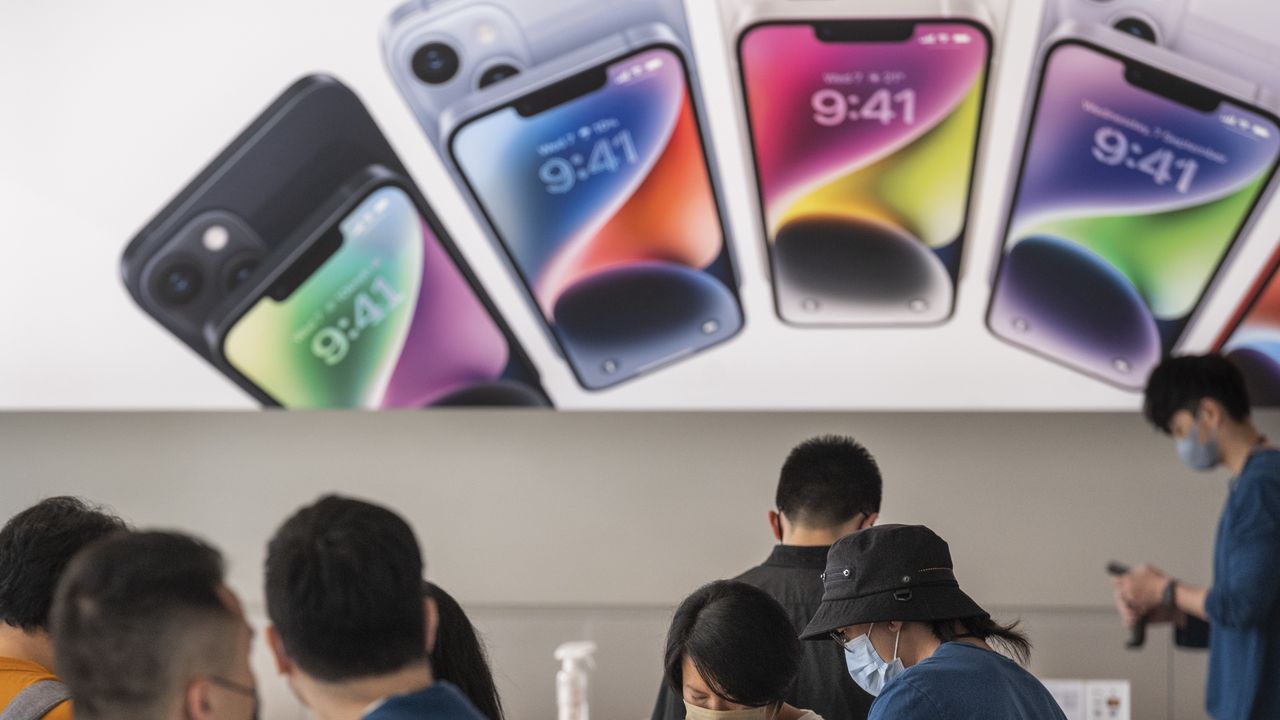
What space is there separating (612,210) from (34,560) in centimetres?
133

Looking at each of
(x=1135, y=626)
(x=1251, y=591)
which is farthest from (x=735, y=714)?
(x=1135, y=626)

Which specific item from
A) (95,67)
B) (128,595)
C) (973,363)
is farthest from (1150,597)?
(95,67)

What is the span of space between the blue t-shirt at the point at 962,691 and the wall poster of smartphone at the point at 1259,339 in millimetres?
1344

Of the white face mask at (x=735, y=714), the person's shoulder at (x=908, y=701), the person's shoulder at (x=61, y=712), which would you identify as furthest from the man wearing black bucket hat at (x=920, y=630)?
the person's shoulder at (x=61, y=712)

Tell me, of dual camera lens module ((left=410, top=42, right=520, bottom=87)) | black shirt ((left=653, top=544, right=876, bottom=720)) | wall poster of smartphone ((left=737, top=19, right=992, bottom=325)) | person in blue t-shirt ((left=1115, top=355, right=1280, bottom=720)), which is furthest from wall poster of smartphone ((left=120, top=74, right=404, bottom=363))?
person in blue t-shirt ((left=1115, top=355, right=1280, bottom=720))

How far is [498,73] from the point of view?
2.42 metres

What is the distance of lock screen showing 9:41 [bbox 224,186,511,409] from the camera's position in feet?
8.14

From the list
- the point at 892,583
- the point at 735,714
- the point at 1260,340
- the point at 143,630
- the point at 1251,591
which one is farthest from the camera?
the point at 1260,340

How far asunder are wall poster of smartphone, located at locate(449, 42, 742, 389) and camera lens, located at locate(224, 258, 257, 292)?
448 millimetres

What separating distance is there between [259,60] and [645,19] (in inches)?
29.8

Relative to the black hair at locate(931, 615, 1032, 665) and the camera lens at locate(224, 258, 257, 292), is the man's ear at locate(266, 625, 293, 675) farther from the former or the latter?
the camera lens at locate(224, 258, 257, 292)

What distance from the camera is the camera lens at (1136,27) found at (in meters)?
2.33

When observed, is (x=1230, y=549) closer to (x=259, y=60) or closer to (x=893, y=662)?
(x=893, y=662)

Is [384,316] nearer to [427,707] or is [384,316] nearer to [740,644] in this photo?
[740,644]
